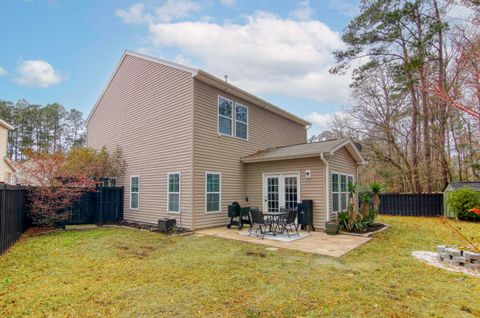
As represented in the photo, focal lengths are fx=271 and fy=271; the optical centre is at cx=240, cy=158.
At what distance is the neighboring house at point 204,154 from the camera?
30.9ft

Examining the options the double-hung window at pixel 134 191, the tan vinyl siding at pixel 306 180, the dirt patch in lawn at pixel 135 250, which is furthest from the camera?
the double-hung window at pixel 134 191

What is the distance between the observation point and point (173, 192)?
9891mm

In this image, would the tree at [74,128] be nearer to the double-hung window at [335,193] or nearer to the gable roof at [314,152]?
the gable roof at [314,152]

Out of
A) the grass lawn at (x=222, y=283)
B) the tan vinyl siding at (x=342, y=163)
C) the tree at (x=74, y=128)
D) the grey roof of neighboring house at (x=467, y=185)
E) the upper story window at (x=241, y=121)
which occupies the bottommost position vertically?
the grass lawn at (x=222, y=283)

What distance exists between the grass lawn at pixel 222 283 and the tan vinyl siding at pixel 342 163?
10.4 ft

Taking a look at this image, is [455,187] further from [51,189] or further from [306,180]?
[51,189]

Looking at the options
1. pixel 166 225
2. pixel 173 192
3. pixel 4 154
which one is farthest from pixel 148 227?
pixel 4 154

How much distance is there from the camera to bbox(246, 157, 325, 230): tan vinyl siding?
917 centimetres

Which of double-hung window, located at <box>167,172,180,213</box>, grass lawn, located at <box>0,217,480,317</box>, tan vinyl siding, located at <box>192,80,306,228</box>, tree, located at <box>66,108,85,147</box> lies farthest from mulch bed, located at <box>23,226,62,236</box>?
tree, located at <box>66,108,85,147</box>

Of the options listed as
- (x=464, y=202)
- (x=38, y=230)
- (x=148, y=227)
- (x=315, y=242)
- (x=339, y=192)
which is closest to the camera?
(x=315, y=242)

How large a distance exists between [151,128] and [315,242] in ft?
25.3

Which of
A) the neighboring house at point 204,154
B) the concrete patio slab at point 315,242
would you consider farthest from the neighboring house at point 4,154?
the concrete patio slab at point 315,242

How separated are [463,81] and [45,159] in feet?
38.9

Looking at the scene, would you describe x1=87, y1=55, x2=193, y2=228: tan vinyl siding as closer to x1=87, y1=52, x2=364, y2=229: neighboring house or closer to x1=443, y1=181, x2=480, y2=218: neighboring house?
x1=87, y1=52, x2=364, y2=229: neighboring house
